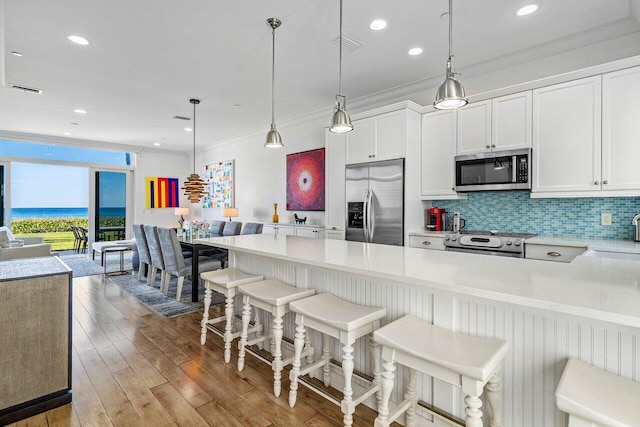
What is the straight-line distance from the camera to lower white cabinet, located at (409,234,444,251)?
341 cm

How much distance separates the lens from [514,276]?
1.39m

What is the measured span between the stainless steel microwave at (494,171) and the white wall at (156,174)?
7555 mm

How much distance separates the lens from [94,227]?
25.2ft

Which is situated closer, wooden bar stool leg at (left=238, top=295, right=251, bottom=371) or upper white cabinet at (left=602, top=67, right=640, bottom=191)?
wooden bar stool leg at (left=238, top=295, right=251, bottom=371)

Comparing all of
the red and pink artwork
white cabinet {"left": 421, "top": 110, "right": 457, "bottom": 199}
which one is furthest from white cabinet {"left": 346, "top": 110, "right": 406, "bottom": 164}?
the red and pink artwork

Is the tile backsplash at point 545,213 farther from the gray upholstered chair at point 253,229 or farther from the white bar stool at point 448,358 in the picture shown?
the gray upholstered chair at point 253,229

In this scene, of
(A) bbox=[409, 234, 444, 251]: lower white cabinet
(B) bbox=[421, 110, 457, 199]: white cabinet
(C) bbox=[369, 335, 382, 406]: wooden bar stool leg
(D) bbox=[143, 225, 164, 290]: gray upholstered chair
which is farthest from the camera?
(D) bbox=[143, 225, 164, 290]: gray upholstered chair

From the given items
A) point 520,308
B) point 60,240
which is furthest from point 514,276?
point 60,240

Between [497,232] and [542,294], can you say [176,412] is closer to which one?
[542,294]

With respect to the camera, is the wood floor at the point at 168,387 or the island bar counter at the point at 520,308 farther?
the wood floor at the point at 168,387

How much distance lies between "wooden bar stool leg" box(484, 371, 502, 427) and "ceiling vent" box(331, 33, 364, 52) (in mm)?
2745

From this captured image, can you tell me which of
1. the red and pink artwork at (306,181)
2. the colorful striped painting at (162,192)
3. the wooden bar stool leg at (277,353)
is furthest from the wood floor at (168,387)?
the colorful striped painting at (162,192)

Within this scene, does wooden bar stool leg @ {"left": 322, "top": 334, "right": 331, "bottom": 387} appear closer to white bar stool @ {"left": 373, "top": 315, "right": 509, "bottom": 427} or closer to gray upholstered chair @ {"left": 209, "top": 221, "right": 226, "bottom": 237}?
white bar stool @ {"left": 373, "top": 315, "right": 509, "bottom": 427}

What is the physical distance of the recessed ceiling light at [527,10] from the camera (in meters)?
2.42
